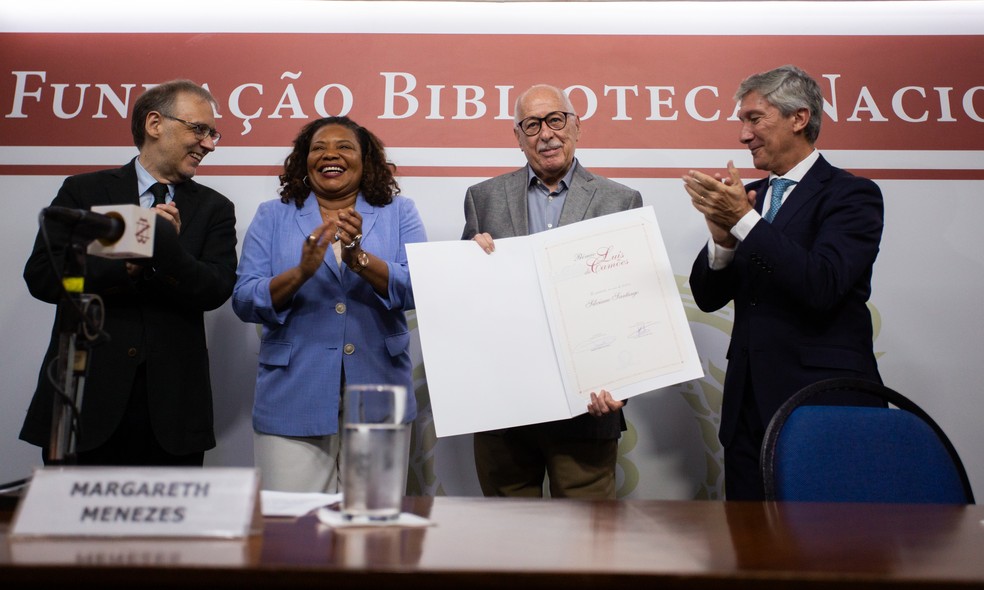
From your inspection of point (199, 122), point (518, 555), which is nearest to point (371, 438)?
point (518, 555)

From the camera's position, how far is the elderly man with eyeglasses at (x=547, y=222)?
7.95 ft

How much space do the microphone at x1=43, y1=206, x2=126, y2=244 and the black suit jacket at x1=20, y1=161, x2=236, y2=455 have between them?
930mm

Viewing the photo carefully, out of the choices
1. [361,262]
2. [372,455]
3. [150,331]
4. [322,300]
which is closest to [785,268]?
[361,262]

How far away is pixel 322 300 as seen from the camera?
246cm

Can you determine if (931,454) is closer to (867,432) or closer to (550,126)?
(867,432)

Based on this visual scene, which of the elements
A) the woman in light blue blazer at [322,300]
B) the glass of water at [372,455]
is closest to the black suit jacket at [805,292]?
the woman in light blue blazer at [322,300]

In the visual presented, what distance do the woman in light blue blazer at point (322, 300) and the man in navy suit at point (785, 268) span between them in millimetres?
923

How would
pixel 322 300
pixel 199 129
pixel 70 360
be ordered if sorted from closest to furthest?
1. pixel 70 360
2. pixel 322 300
3. pixel 199 129

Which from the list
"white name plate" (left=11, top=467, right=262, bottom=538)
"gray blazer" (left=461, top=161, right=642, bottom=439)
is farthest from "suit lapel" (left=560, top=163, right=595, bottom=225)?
"white name plate" (left=11, top=467, right=262, bottom=538)

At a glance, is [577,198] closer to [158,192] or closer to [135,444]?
[158,192]

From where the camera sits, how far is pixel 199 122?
269cm

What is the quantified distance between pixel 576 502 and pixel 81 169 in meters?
2.78

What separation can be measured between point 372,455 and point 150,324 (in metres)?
1.59
